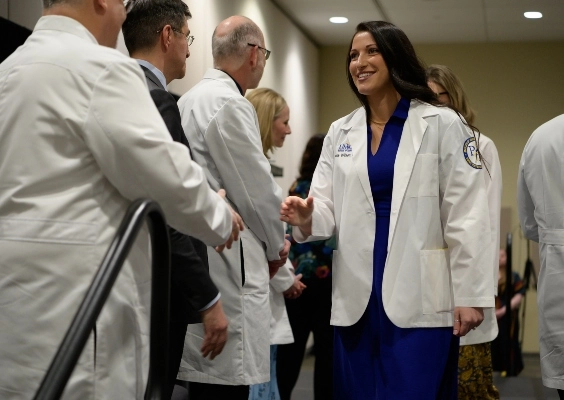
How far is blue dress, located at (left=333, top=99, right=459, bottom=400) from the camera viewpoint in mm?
2703

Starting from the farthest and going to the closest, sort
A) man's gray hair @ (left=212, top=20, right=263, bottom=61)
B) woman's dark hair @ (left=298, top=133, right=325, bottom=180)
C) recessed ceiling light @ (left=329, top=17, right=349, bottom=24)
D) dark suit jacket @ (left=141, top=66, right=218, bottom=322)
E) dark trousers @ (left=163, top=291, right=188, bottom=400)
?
recessed ceiling light @ (left=329, top=17, right=349, bottom=24) < woman's dark hair @ (left=298, top=133, right=325, bottom=180) < man's gray hair @ (left=212, top=20, right=263, bottom=61) < dark trousers @ (left=163, top=291, right=188, bottom=400) < dark suit jacket @ (left=141, top=66, right=218, bottom=322)

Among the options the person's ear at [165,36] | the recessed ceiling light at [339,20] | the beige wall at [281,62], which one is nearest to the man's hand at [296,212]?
the person's ear at [165,36]

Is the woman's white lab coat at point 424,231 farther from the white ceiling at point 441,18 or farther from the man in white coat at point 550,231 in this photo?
the white ceiling at point 441,18

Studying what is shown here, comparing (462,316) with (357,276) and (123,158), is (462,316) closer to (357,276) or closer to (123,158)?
(357,276)

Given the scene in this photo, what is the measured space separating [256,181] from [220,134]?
202 mm

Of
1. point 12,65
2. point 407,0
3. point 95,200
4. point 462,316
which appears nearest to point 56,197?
point 95,200

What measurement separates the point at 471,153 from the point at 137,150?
138 cm

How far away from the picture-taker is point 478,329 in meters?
3.61

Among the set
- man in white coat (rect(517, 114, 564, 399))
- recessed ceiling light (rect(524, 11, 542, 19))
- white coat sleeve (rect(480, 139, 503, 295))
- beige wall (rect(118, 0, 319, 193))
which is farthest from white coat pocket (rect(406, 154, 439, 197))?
recessed ceiling light (rect(524, 11, 542, 19))

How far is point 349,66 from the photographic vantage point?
9.98 ft

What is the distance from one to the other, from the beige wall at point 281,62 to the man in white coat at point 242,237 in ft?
8.29

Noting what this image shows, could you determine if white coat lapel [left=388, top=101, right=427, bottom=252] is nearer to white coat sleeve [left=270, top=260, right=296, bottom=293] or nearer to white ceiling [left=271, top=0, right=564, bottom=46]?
white coat sleeve [left=270, top=260, right=296, bottom=293]

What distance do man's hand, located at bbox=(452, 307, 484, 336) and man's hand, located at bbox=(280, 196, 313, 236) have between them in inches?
21.9

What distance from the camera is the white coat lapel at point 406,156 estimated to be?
2.77m
